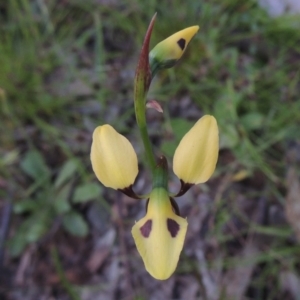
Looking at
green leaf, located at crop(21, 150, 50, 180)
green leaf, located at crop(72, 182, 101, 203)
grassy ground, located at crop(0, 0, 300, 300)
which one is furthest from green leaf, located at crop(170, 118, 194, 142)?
green leaf, located at crop(21, 150, 50, 180)

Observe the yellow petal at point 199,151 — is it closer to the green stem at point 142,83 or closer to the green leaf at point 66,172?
the green stem at point 142,83

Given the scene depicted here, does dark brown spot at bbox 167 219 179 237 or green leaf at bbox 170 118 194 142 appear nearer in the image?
dark brown spot at bbox 167 219 179 237

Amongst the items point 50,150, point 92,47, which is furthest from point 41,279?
point 92,47

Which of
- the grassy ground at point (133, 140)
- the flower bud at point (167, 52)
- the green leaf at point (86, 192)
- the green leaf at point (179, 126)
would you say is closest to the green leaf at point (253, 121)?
the grassy ground at point (133, 140)

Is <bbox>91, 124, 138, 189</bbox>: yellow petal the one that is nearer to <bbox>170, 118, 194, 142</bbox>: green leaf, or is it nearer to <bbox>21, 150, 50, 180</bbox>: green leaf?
<bbox>170, 118, 194, 142</bbox>: green leaf

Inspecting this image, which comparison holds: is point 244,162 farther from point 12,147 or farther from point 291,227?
point 12,147

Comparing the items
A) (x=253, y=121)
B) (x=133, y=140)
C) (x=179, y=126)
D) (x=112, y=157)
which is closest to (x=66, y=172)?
(x=133, y=140)
